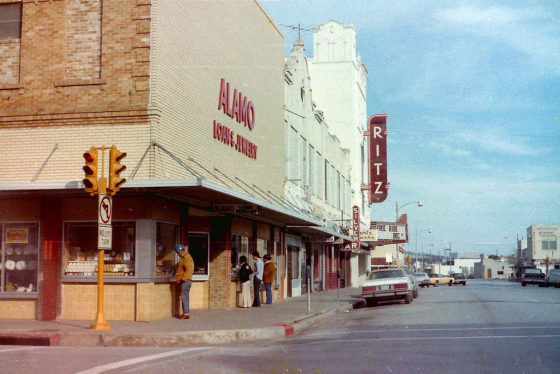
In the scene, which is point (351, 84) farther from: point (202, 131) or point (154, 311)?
point (154, 311)

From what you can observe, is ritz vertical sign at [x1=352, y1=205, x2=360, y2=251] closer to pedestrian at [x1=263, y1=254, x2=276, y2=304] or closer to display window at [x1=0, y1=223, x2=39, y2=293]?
pedestrian at [x1=263, y1=254, x2=276, y2=304]

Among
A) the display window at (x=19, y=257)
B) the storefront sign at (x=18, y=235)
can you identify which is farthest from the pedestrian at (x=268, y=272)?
the storefront sign at (x=18, y=235)

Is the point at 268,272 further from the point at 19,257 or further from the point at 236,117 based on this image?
the point at 19,257

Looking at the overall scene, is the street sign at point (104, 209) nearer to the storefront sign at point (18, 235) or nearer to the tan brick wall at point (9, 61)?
the storefront sign at point (18, 235)

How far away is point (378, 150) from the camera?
54.3 m

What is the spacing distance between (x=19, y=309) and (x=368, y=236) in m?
36.8

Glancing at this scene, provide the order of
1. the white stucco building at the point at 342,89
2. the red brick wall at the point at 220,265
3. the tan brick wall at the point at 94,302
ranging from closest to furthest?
the tan brick wall at the point at 94,302 → the red brick wall at the point at 220,265 → the white stucco building at the point at 342,89

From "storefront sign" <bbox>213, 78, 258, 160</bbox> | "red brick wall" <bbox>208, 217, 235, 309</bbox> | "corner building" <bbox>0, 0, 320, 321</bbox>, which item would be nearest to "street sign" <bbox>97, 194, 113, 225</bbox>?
"corner building" <bbox>0, 0, 320, 321</bbox>

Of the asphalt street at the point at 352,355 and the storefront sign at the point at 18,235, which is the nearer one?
the asphalt street at the point at 352,355

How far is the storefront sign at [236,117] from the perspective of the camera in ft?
72.5

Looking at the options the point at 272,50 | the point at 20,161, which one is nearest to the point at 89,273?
the point at 20,161

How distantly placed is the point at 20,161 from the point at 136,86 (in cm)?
354

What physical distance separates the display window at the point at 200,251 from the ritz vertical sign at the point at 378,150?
110 feet

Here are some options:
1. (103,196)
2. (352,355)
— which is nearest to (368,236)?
(103,196)
